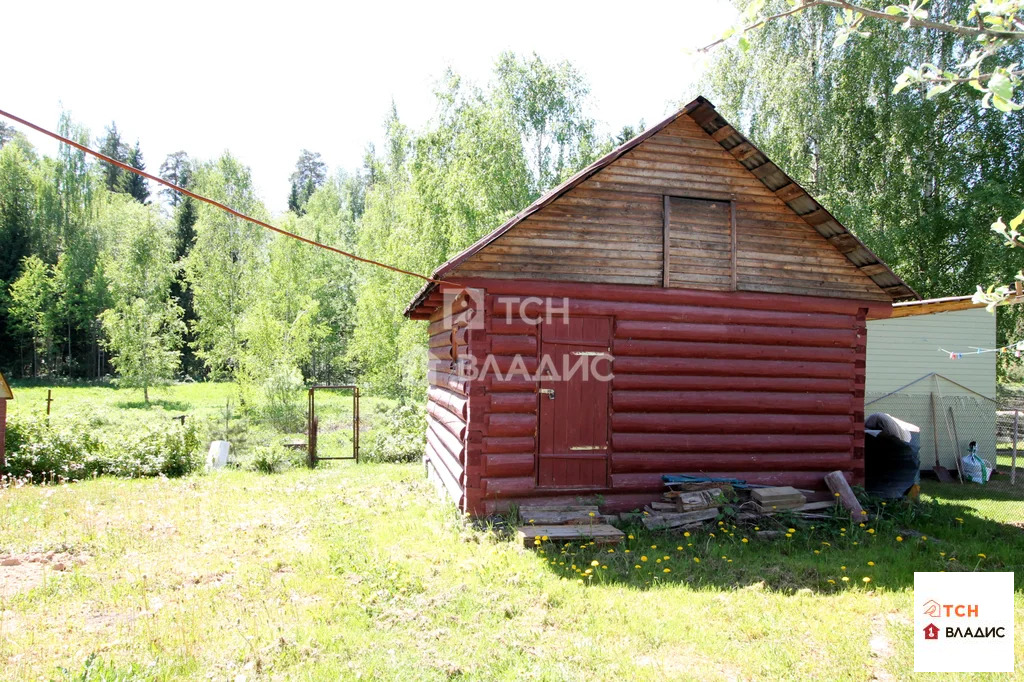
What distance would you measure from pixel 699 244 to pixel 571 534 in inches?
175

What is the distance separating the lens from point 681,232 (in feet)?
30.6

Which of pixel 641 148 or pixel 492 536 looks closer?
pixel 492 536

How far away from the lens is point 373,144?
38781 mm

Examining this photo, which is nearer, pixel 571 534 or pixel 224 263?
pixel 571 534

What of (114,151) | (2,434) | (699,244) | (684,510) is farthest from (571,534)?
(114,151)

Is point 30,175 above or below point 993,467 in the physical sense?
above

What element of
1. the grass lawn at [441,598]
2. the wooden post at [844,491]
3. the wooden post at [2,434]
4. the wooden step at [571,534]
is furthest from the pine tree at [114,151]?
the wooden post at [844,491]

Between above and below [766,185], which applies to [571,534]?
below

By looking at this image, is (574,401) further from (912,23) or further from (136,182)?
(136,182)

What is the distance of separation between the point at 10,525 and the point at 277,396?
10290 mm

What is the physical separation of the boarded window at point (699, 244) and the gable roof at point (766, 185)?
27.8 inches

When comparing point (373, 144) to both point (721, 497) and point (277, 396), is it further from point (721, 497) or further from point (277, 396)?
point (721, 497)

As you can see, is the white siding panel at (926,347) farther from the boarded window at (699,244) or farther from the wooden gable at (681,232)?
the boarded window at (699,244)

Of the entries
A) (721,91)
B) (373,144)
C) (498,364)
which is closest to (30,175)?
(373,144)
